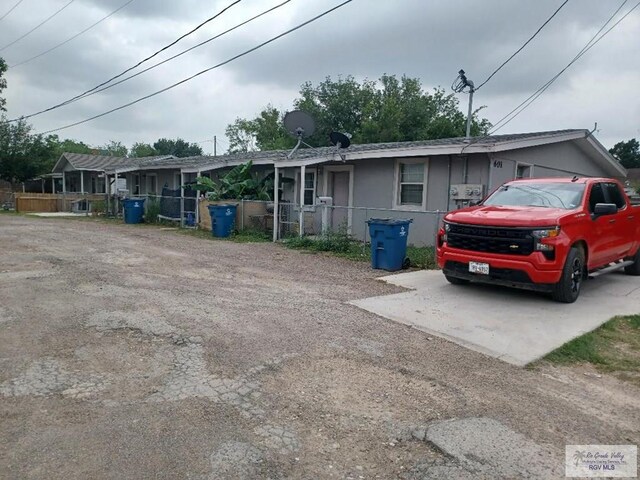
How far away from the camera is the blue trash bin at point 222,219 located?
15.3 meters

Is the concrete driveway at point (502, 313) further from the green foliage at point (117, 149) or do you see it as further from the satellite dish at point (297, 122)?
the green foliage at point (117, 149)

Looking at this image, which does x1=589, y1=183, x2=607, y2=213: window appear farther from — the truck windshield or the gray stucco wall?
the gray stucco wall

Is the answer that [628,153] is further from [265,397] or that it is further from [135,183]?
[265,397]

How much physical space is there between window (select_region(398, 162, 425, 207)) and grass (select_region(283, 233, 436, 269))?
1667 mm

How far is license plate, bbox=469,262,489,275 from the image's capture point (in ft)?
21.7

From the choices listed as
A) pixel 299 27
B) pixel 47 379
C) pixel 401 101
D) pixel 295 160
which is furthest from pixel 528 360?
pixel 401 101

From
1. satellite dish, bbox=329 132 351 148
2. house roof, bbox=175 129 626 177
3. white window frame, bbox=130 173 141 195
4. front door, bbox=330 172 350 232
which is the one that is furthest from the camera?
white window frame, bbox=130 173 141 195

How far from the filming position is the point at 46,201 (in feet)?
92.0

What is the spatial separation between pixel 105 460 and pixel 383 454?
1.68 m

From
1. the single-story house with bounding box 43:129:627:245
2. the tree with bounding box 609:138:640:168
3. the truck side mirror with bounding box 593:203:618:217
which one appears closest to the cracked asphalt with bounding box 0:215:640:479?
the truck side mirror with bounding box 593:203:618:217

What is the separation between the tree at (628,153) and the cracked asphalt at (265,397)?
63.3 metres

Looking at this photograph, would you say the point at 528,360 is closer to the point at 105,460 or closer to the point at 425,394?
the point at 425,394

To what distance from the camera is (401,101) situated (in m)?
38.6

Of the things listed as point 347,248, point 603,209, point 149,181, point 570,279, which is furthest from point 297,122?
point 149,181
